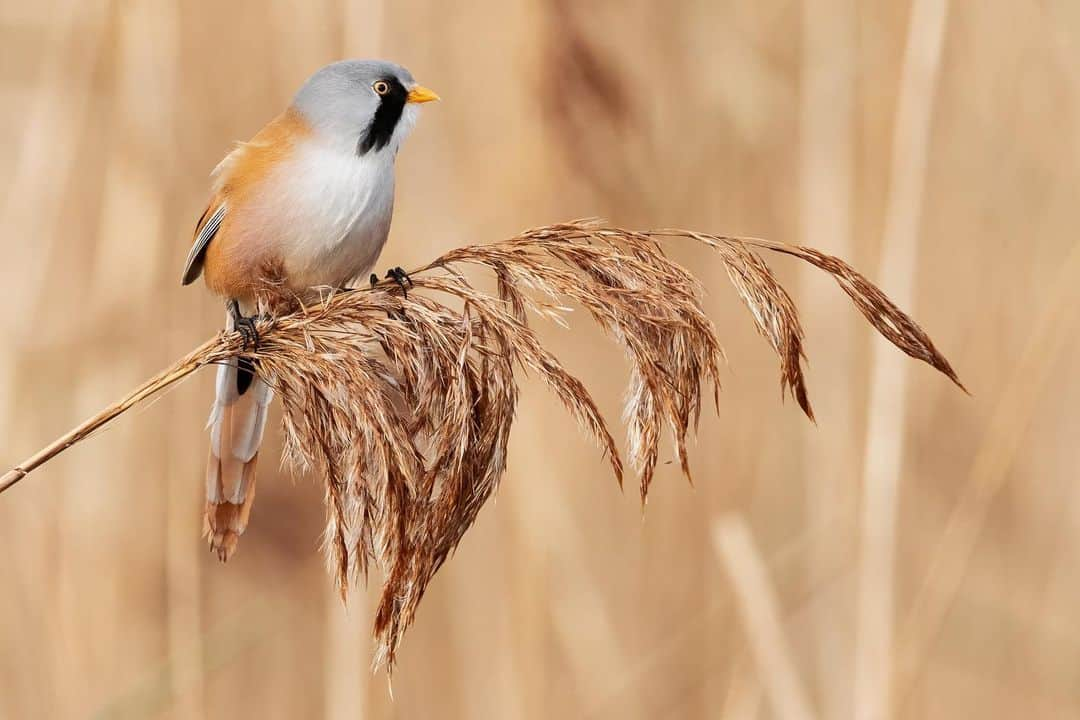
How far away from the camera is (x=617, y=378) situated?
2.99m

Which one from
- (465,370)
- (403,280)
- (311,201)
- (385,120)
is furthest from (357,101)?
(465,370)

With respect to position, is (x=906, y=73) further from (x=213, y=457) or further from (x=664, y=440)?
(x=213, y=457)

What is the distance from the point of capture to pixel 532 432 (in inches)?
101

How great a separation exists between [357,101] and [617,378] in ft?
3.28

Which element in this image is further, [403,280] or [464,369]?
[403,280]

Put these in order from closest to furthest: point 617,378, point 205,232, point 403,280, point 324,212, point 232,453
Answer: point 403,280 → point 232,453 → point 324,212 → point 205,232 → point 617,378

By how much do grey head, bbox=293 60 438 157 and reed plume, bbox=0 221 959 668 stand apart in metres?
0.69

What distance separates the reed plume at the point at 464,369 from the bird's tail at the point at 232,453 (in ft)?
0.76

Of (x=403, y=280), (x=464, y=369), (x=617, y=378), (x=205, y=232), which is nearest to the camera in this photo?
(x=464, y=369)

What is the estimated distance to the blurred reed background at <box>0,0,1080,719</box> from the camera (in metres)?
2.44

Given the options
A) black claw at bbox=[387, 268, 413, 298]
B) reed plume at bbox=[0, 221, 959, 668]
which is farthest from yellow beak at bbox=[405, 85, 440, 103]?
reed plume at bbox=[0, 221, 959, 668]

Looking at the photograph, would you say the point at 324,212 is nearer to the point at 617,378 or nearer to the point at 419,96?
the point at 419,96

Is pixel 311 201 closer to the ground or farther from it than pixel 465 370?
farther from it

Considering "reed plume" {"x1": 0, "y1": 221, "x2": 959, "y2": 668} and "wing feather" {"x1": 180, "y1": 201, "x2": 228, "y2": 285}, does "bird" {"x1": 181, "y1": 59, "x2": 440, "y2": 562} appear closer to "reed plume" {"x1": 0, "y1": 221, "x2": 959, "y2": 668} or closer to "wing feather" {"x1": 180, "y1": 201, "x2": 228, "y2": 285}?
"wing feather" {"x1": 180, "y1": 201, "x2": 228, "y2": 285}
